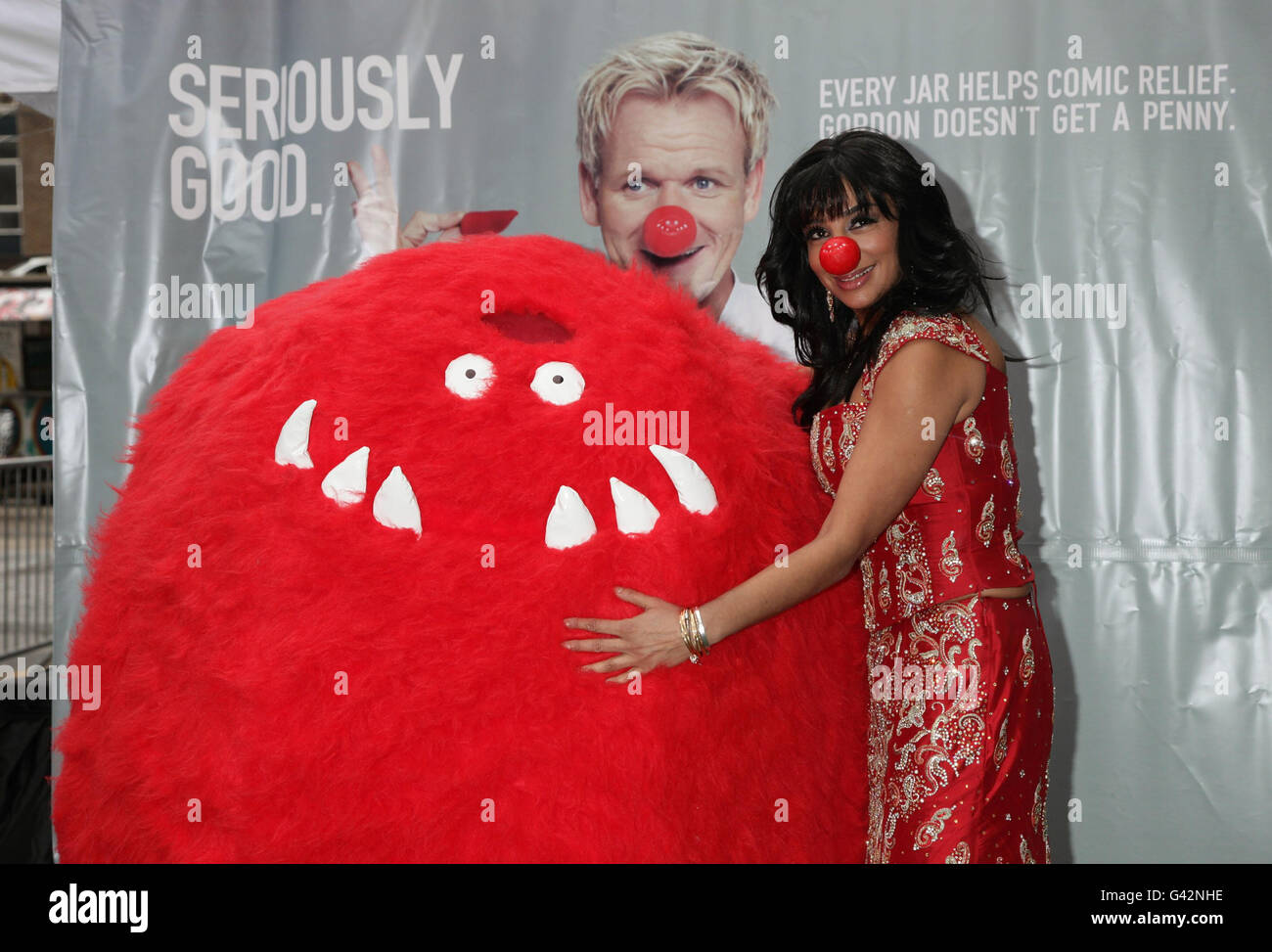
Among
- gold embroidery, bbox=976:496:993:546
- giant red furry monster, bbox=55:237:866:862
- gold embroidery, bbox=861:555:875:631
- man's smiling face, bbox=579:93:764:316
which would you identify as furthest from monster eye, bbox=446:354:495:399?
man's smiling face, bbox=579:93:764:316

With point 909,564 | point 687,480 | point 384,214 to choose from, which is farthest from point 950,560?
point 384,214

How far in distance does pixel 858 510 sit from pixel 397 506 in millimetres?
596

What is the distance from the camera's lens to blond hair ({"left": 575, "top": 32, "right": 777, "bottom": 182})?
2.33 meters

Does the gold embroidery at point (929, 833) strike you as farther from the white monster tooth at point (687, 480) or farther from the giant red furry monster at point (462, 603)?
the white monster tooth at point (687, 480)

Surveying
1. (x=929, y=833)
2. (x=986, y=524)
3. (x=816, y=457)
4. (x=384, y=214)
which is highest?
(x=384, y=214)

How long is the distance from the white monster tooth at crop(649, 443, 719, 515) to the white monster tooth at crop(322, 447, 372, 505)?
35cm

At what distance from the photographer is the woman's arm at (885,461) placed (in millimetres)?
1335

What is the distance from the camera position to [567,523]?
125 centimetres

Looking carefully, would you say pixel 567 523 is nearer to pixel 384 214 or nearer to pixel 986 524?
pixel 986 524

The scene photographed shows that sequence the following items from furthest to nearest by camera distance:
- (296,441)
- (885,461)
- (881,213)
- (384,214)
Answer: (384,214)
(881,213)
(885,461)
(296,441)

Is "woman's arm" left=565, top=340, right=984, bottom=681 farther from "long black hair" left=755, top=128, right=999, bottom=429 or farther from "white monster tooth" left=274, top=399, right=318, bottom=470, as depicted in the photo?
"white monster tooth" left=274, top=399, right=318, bottom=470

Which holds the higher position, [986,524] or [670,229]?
[670,229]

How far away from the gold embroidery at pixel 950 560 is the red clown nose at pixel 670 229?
3.68 feet

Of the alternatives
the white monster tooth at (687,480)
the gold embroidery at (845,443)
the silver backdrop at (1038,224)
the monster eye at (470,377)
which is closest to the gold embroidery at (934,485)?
the gold embroidery at (845,443)
